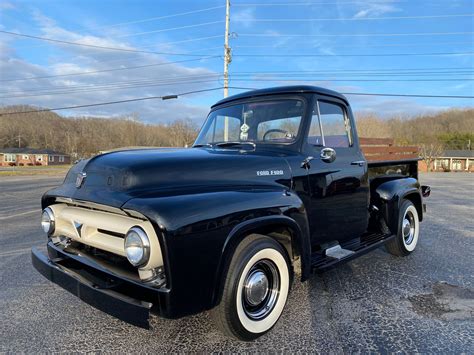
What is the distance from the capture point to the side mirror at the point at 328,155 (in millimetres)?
3693

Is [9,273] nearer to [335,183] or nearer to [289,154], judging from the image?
[289,154]

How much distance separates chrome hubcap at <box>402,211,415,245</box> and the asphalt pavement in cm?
48

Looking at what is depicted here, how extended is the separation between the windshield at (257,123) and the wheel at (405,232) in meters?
2.32

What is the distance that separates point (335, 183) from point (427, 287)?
1600mm

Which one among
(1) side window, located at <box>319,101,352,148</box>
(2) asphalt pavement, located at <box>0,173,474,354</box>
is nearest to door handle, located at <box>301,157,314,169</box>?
(1) side window, located at <box>319,101,352,148</box>

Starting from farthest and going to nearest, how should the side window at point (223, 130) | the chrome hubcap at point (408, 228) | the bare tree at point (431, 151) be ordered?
the bare tree at point (431, 151) < the chrome hubcap at point (408, 228) < the side window at point (223, 130)

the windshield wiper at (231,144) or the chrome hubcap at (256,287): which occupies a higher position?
the windshield wiper at (231,144)

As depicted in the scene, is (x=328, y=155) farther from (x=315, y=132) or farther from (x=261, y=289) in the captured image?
(x=261, y=289)

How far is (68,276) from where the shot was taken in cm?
276

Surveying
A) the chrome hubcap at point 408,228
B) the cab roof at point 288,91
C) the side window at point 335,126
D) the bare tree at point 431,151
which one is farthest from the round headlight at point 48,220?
the bare tree at point 431,151

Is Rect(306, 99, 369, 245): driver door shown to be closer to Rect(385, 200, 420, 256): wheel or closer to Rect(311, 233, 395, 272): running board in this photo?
Rect(311, 233, 395, 272): running board

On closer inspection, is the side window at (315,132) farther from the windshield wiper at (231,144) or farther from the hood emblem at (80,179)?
the hood emblem at (80,179)

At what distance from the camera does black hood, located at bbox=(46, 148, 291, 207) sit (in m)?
2.68

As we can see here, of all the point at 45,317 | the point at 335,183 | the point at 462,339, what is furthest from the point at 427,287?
the point at 45,317
